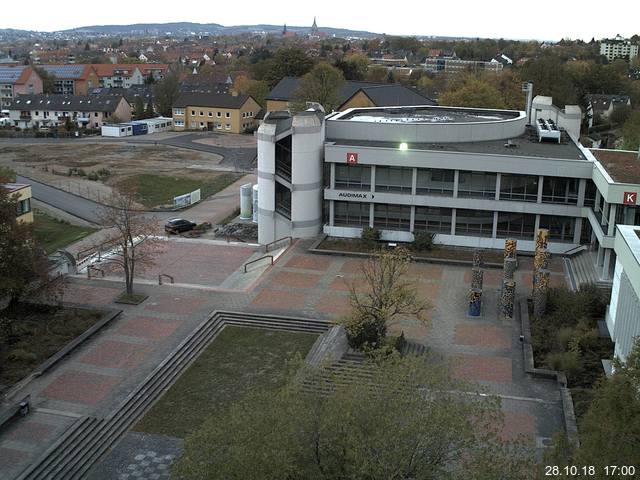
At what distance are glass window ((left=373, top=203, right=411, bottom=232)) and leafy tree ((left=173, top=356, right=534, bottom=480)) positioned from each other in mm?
27935

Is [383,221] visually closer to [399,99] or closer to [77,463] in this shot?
[77,463]

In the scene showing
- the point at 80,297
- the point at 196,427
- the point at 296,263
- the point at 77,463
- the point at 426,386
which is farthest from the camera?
the point at 296,263

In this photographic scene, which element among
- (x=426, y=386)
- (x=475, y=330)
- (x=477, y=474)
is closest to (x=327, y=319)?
(x=475, y=330)

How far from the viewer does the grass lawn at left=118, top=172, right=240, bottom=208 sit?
59500 mm

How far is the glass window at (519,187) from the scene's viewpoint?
40.9 metres

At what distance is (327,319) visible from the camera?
31.5m

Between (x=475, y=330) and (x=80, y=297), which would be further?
(x=80, y=297)

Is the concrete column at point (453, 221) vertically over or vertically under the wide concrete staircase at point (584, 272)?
over

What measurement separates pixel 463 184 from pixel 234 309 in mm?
16564

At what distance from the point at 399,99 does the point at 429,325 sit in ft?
203

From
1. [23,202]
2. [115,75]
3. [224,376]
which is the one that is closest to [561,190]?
[224,376]

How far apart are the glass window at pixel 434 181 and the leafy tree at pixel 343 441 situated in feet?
90.6

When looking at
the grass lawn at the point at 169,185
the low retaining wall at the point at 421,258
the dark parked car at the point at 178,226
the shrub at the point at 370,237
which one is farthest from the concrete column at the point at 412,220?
the grass lawn at the point at 169,185

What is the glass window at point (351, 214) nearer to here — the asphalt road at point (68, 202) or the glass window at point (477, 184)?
the glass window at point (477, 184)
